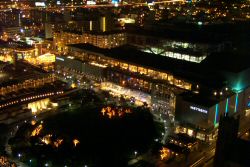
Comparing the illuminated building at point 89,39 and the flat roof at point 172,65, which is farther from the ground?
the illuminated building at point 89,39

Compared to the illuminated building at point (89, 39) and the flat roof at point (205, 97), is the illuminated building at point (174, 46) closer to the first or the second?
the illuminated building at point (89, 39)

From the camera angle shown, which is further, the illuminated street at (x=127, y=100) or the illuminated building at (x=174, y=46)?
the illuminated building at (x=174, y=46)

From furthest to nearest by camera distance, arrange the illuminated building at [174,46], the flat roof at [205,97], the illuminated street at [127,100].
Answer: the illuminated building at [174,46]
the flat roof at [205,97]
the illuminated street at [127,100]

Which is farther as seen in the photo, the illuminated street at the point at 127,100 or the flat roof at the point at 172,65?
the flat roof at the point at 172,65

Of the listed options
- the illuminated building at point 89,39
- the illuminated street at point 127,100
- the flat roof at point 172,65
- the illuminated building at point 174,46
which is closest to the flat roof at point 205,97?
the illuminated street at point 127,100

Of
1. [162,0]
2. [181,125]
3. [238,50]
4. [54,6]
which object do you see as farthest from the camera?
[162,0]

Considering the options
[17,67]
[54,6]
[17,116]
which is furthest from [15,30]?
[17,116]

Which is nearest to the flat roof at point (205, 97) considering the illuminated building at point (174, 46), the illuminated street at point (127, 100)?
the illuminated street at point (127, 100)

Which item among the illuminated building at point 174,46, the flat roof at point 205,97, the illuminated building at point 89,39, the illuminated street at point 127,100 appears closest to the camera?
the illuminated street at point 127,100

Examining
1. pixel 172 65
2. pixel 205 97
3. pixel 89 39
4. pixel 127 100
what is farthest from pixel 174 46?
pixel 205 97

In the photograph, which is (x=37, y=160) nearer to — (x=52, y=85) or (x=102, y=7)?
(x=52, y=85)

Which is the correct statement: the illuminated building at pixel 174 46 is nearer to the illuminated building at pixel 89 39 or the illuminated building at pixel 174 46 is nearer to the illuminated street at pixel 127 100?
the illuminated street at pixel 127 100
